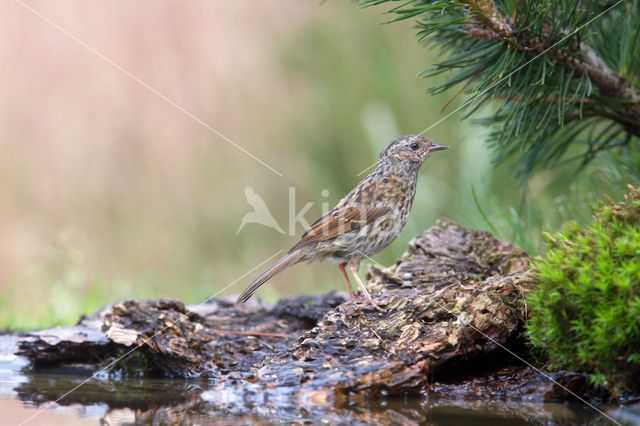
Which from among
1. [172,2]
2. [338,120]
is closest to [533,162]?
[338,120]

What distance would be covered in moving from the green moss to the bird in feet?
22.4

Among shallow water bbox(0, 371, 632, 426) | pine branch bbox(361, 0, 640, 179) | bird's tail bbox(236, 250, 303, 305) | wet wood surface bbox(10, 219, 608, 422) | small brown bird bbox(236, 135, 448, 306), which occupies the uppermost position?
pine branch bbox(361, 0, 640, 179)

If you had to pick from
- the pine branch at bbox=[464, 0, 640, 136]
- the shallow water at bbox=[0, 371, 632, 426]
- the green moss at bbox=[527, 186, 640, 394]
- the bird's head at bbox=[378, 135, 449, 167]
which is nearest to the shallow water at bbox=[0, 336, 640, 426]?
the shallow water at bbox=[0, 371, 632, 426]

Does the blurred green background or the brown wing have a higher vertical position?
the blurred green background

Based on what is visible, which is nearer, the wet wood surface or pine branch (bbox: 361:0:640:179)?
the wet wood surface

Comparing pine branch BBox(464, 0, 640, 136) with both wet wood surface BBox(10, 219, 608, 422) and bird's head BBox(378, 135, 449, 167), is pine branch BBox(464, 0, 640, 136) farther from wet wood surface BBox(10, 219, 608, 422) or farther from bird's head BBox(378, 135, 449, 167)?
bird's head BBox(378, 135, 449, 167)

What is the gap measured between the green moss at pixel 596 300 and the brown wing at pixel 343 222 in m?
1.94

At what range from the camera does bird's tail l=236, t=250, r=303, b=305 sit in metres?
4.75

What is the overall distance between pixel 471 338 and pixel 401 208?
1.92 meters

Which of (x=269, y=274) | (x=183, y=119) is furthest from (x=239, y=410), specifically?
(x=183, y=119)

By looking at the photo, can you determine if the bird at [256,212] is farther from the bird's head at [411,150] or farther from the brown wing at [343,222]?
the brown wing at [343,222]

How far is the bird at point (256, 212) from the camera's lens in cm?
996

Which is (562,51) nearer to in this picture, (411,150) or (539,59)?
(539,59)

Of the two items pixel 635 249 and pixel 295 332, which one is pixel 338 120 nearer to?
pixel 295 332
